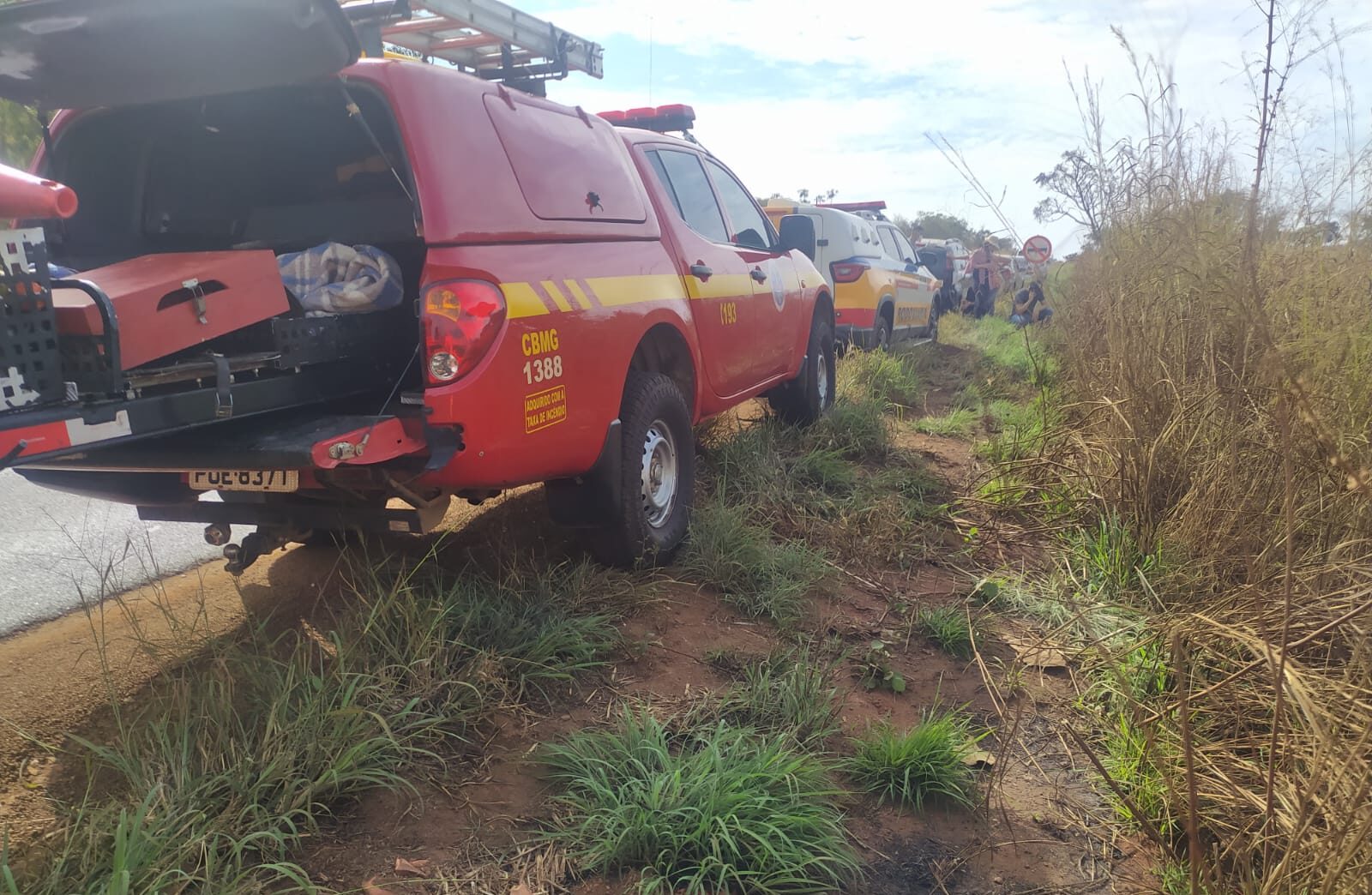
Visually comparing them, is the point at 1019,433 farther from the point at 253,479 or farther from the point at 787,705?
the point at 253,479

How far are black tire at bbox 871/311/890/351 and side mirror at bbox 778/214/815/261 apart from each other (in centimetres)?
446

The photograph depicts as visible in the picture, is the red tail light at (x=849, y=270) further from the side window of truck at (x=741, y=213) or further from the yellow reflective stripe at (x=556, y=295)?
the yellow reflective stripe at (x=556, y=295)

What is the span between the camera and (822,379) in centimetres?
731

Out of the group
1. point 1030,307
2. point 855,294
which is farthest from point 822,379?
point 1030,307

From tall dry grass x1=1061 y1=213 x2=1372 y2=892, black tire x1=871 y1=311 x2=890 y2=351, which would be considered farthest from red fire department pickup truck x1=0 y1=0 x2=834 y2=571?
black tire x1=871 y1=311 x2=890 y2=351

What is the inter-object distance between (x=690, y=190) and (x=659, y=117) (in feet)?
3.52

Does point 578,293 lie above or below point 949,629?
above

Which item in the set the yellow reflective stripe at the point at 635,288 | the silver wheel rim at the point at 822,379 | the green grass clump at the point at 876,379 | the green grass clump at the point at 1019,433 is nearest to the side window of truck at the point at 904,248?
the green grass clump at the point at 876,379

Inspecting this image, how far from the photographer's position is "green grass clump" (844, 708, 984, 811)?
8.61 ft

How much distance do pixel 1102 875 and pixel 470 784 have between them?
1705 millimetres

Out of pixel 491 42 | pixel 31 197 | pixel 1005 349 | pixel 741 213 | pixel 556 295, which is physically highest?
pixel 491 42

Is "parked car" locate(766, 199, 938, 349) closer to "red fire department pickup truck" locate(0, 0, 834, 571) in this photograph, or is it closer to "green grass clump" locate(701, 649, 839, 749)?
"red fire department pickup truck" locate(0, 0, 834, 571)

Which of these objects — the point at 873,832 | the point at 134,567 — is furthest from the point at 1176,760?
the point at 134,567

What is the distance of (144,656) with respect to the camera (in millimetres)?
3232
